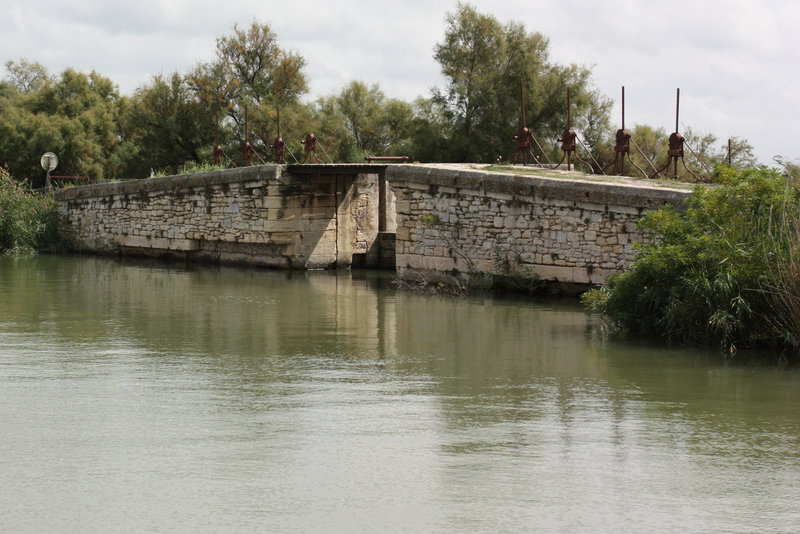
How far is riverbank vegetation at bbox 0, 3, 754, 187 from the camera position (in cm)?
3691

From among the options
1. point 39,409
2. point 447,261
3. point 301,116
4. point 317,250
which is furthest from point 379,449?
point 301,116

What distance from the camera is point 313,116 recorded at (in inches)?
1706

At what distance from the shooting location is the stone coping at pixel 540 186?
12.8 metres

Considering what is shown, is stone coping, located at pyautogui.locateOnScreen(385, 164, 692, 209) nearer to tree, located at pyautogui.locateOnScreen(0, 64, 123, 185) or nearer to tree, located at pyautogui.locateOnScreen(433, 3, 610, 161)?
tree, located at pyautogui.locateOnScreen(433, 3, 610, 161)

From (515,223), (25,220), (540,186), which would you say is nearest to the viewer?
(540,186)

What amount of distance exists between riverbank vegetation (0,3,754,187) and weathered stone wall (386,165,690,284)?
17.4 metres

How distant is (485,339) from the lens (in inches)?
423

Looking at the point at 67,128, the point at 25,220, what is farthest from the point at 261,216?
the point at 67,128

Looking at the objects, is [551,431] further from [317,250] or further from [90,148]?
[90,148]

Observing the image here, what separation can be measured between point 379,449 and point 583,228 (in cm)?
841

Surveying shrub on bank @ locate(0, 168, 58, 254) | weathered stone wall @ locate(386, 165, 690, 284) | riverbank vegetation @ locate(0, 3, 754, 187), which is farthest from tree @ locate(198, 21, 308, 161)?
weathered stone wall @ locate(386, 165, 690, 284)

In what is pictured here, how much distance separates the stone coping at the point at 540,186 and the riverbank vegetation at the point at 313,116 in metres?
17.5

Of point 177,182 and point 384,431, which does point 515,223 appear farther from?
point 177,182

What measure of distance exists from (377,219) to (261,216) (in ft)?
8.81
